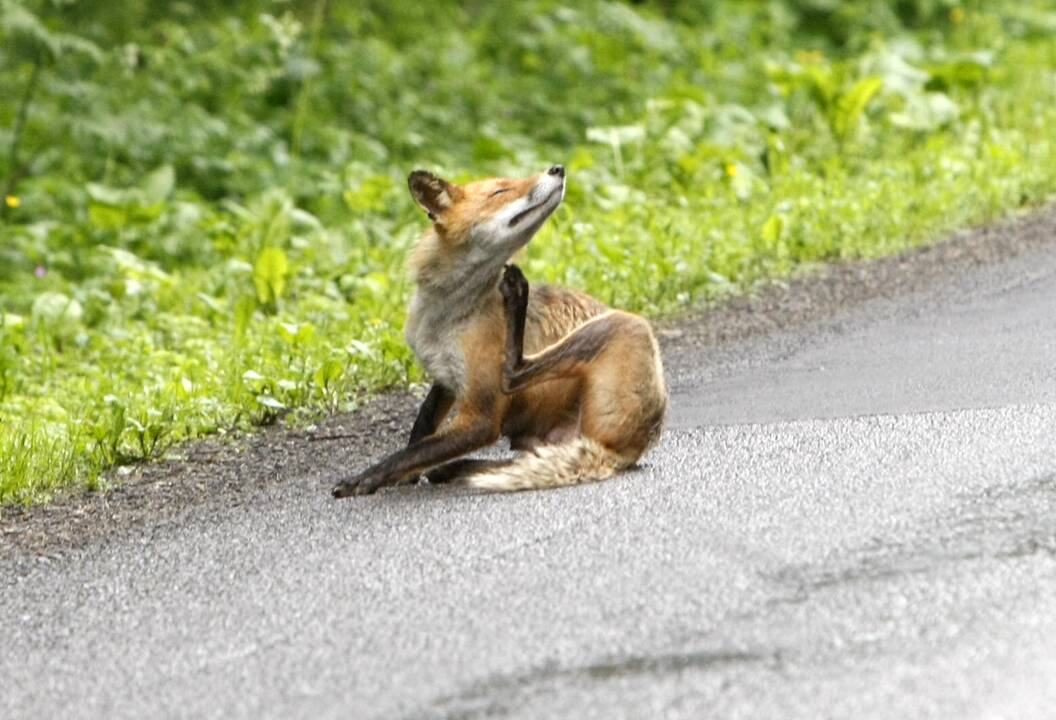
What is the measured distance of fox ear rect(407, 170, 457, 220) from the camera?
6344mm

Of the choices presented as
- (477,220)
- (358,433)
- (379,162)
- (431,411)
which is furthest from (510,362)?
(379,162)

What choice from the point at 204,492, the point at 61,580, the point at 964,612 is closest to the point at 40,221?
the point at 204,492

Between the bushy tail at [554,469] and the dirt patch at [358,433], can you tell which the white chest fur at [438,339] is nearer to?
the bushy tail at [554,469]

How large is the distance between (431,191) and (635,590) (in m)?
2.09

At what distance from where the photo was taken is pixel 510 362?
6176 mm

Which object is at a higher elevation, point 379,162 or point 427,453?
point 427,453

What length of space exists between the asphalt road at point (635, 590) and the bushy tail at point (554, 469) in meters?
0.09

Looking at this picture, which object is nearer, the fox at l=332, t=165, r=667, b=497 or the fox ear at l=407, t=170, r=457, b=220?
the fox at l=332, t=165, r=667, b=497

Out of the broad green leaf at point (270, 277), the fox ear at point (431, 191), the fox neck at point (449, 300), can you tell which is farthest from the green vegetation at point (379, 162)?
the fox ear at point (431, 191)

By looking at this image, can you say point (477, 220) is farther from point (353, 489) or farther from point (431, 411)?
point (353, 489)

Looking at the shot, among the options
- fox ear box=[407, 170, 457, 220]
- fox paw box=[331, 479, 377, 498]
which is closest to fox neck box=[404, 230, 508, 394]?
fox ear box=[407, 170, 457, 220]

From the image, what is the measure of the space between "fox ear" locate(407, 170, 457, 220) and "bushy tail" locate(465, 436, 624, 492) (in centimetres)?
99

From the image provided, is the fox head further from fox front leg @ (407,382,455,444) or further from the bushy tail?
the bushy tail

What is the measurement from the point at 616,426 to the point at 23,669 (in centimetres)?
214
